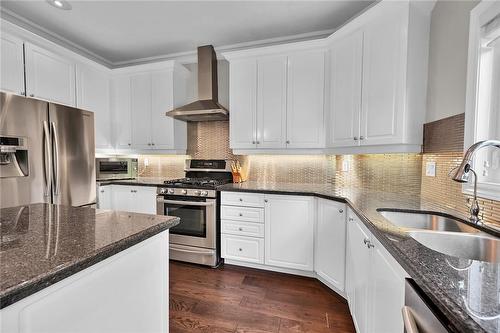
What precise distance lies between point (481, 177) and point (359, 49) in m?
1.38

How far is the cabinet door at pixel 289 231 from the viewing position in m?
2.29

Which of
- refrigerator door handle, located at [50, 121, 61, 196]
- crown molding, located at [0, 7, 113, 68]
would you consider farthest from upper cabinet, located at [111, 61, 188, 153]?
refrigerator door handle, located at [50, 121, 61, 196]

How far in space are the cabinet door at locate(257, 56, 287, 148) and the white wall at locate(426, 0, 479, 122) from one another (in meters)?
1.31

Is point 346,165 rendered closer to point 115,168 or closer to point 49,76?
point 115,168

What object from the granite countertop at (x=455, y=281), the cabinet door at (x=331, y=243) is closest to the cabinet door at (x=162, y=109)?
the cabinet door at (x=331, y=243)

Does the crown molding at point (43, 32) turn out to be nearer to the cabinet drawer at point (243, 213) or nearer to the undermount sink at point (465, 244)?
the cabinet drawer at point (243, 213)

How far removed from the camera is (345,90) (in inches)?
86.7

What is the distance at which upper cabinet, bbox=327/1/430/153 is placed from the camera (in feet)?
5.84

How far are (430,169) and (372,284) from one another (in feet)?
3.87

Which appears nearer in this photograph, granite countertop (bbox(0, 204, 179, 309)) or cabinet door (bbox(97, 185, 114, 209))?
granite countertop (bbox(0, 204, 179, 309))

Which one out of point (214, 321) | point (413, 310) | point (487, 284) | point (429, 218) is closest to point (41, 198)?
point (214, 321)

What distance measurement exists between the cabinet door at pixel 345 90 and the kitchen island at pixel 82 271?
5.94ft

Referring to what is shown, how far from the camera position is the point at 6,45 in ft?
7.01

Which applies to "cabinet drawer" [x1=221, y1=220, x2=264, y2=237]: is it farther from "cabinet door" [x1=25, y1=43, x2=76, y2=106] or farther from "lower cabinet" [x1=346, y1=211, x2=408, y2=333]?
"cabinet door" [x1=25, y1=43, x2=76, y2=106]
